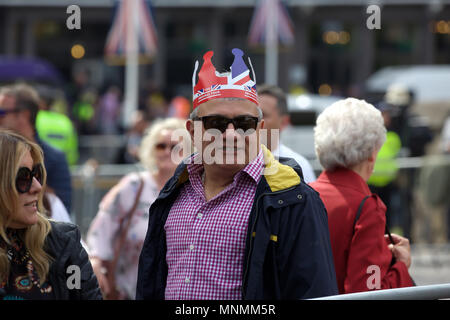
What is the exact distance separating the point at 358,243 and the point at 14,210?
1546mm

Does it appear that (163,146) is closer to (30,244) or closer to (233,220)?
(233,220)

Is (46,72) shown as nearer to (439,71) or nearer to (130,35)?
(130,35)

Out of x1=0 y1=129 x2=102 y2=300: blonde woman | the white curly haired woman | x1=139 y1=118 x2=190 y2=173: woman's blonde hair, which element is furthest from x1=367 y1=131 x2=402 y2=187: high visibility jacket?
x1=0 y1=129 x2=102 y2=300: blonde woman

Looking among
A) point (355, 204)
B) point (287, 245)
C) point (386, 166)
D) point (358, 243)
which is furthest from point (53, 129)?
point (287, 245)

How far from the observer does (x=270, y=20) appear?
21.8 metres

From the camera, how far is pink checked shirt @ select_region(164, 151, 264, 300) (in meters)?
3.24

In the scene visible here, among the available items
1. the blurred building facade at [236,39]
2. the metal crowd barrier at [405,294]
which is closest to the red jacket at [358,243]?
the metal crowd barrier at [405,294]

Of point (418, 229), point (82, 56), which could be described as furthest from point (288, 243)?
point (82, 56)

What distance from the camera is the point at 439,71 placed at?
22.3m

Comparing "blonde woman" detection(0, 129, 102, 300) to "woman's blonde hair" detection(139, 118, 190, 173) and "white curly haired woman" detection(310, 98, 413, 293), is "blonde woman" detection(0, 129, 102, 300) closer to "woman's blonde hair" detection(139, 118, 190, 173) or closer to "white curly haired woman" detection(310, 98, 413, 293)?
"white curly haired woman" detection(310, 98, 413, 293)

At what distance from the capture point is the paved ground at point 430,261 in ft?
32.4

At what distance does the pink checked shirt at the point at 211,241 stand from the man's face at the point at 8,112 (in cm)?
280

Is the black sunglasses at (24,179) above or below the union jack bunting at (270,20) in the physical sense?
below

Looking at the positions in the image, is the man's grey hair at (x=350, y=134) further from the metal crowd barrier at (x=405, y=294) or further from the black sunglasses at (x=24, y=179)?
the black sunglasses at (x=24, y=179)
